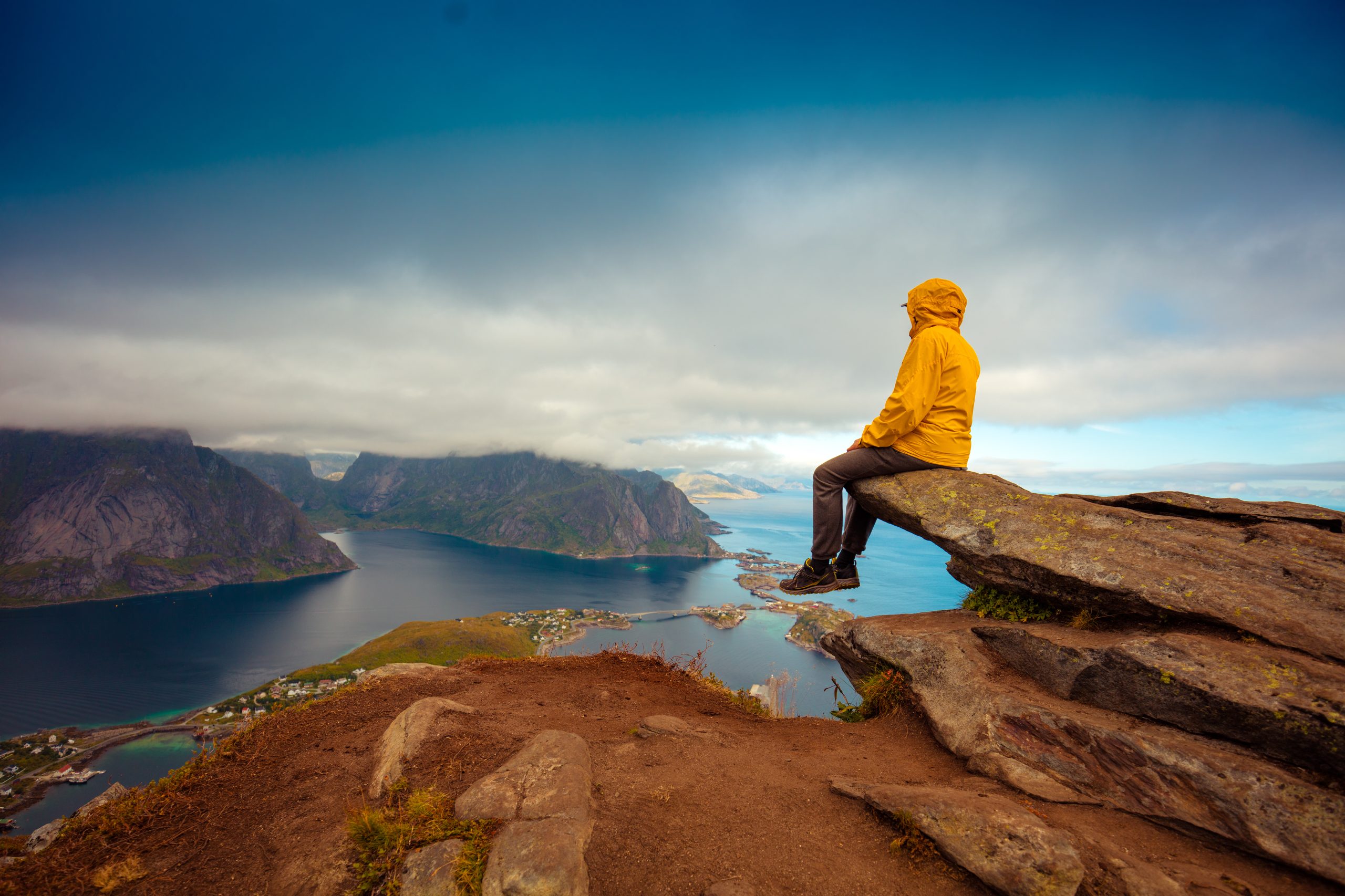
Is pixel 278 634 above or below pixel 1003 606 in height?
below

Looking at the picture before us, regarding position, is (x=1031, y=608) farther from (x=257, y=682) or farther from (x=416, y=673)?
(x=257, y=682)

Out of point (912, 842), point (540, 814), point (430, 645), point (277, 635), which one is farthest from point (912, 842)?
point (277, 635)

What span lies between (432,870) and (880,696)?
7.05 m

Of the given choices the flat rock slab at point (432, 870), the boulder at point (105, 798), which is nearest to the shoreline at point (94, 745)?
the boulder at point (105, 798)

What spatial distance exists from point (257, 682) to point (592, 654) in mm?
124047

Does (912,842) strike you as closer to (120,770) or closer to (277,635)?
(120,770)

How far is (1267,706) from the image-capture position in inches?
203

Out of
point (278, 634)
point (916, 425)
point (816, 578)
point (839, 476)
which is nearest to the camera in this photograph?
point (916, 425)

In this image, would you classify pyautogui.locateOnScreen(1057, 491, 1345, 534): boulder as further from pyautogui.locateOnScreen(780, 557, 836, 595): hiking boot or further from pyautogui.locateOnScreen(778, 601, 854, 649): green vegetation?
pyautogui.locateOnScreen(778, 601, 854, 649): green vegetation

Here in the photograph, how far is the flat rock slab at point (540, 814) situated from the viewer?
4754mm

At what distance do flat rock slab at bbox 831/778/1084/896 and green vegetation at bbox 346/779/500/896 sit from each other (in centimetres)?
433

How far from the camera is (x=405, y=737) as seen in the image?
7.23 m

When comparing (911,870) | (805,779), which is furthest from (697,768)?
(911,870)

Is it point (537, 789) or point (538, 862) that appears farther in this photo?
point (537, 789)
